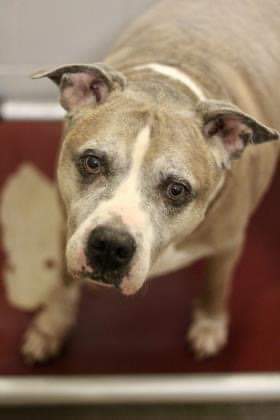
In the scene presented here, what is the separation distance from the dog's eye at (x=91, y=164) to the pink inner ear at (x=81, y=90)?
0.16 m

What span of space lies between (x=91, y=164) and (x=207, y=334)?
77 cm

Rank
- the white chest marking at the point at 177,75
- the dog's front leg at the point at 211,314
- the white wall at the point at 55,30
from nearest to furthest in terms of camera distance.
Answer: the white chest marking at the point at 177,75, the dog's front leg at the point at 211,314, the white wall at the point at 55,30

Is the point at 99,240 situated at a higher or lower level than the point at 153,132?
lower

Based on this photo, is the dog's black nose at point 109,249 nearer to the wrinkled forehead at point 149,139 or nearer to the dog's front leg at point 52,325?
the wrinkled forehead at point 149,139

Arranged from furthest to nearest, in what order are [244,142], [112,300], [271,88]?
[112,300] < [271,88] < [244,142]

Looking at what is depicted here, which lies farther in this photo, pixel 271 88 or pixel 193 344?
pixel 193 344

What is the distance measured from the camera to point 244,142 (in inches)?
50.7

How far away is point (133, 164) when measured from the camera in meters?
1.16

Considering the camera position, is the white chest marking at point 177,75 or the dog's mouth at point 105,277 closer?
the dog's mouth at point 105,277

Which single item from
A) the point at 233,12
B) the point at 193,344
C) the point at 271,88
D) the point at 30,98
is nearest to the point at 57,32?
the point at 30,98

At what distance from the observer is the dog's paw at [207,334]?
175 cm

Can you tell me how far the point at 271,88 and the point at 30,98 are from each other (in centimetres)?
101

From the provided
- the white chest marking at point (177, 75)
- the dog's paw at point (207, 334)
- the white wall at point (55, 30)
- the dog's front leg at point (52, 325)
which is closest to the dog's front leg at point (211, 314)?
the dog's paw at point (207, 334)

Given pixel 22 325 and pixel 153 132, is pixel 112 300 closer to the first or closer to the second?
pixel 22 325
